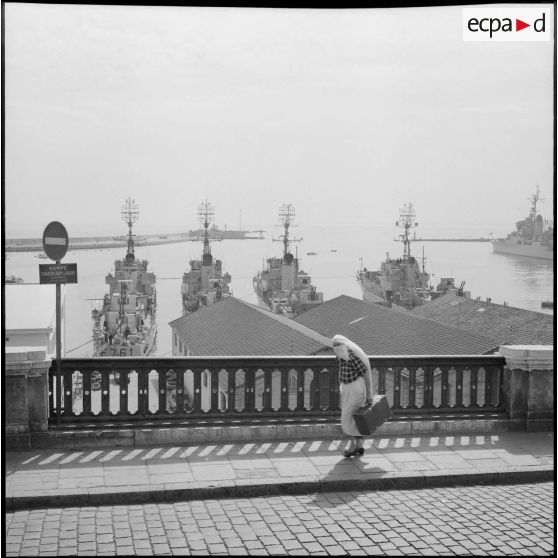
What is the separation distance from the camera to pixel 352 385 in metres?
7.96

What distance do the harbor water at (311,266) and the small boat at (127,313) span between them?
0.74 ft

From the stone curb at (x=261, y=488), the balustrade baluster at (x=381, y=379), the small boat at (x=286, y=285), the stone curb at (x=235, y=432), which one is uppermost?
the small boat at (x=286, y=285)

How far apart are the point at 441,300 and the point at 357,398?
31.0 feet

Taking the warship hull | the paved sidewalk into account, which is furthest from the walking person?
the warship hull

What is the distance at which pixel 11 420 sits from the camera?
7781 mm

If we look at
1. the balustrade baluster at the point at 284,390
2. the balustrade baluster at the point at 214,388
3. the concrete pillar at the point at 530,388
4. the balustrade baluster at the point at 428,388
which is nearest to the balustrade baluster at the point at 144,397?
the balustrade baluster at the point at 214,388

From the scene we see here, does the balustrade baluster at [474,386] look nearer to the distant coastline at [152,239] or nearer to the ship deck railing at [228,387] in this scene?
the ship deck railing at [228,387]

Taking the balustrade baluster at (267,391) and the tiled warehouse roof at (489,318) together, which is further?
the tiled warehouse roof at (489,318)

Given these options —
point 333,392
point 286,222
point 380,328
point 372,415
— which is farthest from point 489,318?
point 372,415

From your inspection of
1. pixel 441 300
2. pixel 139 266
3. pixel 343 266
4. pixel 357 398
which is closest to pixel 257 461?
pixel 357 398

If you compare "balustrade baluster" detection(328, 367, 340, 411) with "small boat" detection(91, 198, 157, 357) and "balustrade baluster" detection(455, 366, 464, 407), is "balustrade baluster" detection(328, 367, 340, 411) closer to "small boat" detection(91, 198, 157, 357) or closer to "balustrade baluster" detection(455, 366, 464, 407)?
"balustrade baluster" detection(455, 366, 464, 407)

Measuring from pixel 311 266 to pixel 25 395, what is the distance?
884cm

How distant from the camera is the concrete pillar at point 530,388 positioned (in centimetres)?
875

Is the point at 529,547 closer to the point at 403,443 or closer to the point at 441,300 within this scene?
the point at 403,443
